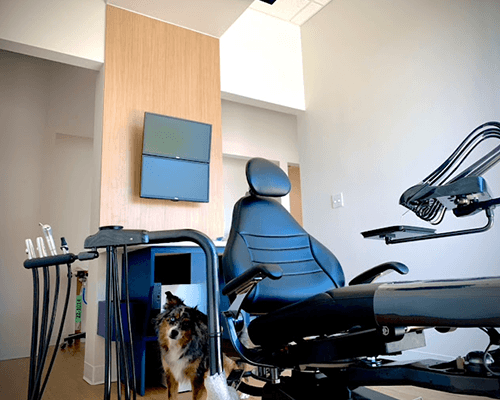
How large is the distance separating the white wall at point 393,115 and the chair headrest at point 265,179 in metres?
1.38

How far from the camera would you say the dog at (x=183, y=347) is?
2230mm

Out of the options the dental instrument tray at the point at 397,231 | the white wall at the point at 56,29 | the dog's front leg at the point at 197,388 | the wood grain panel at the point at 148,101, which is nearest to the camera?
the dental instrument tray at the point at 397,231

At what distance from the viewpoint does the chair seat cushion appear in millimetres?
1083

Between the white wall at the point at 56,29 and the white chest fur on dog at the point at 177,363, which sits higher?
the white wall at the point at 56,29

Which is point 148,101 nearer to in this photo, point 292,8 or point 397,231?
point 292,8

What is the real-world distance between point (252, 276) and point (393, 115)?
2.39 metres

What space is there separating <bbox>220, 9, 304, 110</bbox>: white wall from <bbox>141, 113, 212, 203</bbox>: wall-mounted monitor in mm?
701


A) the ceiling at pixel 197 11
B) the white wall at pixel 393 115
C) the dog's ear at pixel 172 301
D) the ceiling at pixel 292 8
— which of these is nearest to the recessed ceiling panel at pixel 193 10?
the ceiling at pixel 197 11

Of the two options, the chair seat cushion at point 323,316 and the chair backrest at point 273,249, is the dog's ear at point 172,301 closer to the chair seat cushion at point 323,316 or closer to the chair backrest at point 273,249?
the chair backrest at point 273,249

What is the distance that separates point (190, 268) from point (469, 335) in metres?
1.82

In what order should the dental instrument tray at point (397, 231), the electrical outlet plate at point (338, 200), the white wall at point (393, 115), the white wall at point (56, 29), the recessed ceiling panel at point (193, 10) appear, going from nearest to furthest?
the dental instrument tray at point (397, 231) < the white wall at point (393, 115) < the white wall at point (56, 29) < the recessed ceiling panel at point (193, 10) < the electrical outlet plate at point (338, 200)

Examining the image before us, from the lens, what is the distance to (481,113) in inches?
101

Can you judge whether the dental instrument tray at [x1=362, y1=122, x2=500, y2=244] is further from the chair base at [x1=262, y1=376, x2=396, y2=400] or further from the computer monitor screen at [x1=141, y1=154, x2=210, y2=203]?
the computer monitor screen at [x1=141, y1=154, x2=210, y2=203]

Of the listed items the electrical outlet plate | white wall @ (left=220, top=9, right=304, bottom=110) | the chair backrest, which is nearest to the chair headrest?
the chair backrest
